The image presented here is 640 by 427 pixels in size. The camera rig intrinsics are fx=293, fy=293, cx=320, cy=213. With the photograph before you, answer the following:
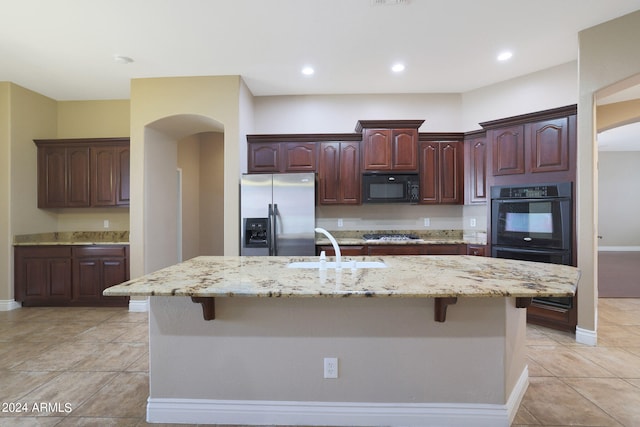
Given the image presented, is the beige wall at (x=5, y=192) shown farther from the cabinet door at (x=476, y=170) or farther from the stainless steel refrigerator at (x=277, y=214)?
the cabinet door at (x=476, y=170)

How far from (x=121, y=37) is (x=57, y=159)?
240 cm

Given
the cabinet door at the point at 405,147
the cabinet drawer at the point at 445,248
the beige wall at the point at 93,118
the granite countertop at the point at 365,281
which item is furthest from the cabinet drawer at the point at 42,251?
the cabinet drawer at the point at 445,248

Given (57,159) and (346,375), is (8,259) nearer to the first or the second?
(57,159)

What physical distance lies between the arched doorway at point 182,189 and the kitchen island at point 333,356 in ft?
8.25

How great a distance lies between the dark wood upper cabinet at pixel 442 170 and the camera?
4102 millimetres

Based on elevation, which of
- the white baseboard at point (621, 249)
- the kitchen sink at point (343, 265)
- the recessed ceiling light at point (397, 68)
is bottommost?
the white baseboard at point (621, 249)

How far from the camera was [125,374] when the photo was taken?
7.68 feet

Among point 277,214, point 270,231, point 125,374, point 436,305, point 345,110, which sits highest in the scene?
point 345,110

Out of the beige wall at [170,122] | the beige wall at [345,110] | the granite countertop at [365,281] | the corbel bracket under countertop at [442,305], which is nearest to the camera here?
the granite countertop at [365,281]

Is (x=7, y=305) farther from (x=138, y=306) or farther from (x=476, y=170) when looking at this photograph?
(x=476, y=170)

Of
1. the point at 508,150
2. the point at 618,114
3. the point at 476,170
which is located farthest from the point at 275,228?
the point at 618,114

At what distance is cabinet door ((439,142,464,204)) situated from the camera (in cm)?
410

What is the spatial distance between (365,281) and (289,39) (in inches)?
103

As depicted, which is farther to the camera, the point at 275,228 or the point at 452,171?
the point at 452,171
